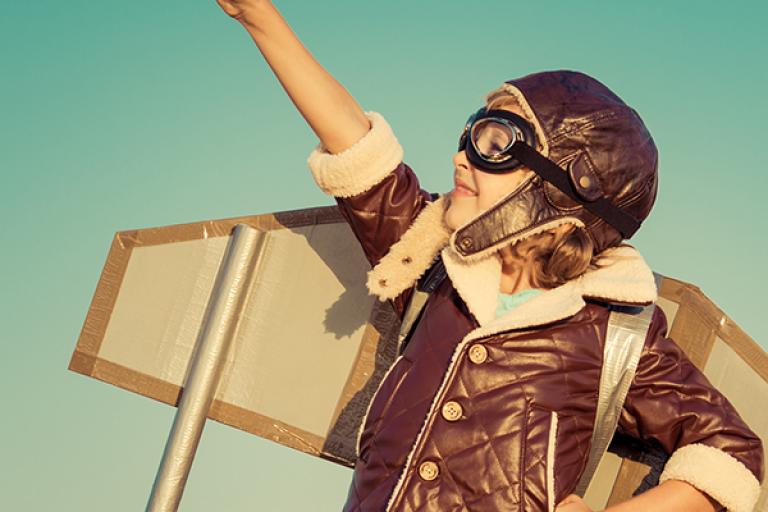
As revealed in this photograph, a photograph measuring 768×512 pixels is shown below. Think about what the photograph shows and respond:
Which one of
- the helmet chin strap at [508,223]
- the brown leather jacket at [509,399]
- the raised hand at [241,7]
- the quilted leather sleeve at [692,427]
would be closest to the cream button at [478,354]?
the brown leather jacket at [509,399]

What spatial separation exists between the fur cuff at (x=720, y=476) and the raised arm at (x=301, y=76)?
1159 mm

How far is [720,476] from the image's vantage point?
8.07 ft

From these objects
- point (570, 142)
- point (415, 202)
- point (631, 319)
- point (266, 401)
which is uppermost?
point (570, 142)

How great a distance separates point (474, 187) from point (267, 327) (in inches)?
41.8

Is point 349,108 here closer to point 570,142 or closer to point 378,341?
point 570,142

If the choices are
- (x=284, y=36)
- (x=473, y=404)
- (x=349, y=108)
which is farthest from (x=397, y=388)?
(x=284, y=36)

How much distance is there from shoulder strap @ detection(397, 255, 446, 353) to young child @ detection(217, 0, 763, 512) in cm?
8

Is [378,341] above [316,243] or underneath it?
underneath

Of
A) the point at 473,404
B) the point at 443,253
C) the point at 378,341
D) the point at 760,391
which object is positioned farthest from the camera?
the point at 378,341

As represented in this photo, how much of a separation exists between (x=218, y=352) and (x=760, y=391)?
66.3 inches

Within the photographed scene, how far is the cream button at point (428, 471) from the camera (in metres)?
2.44

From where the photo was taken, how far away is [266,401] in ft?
11.0

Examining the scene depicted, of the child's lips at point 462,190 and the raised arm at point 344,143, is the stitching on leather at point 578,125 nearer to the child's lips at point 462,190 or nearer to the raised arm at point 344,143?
the child's lips at point 462,190

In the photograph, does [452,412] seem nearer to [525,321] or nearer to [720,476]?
[525,321]
